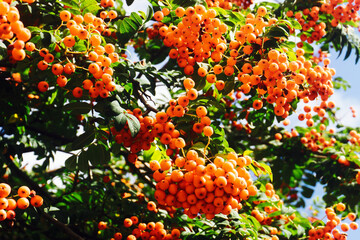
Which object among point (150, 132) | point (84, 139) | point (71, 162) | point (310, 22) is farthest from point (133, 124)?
point (310, 22)

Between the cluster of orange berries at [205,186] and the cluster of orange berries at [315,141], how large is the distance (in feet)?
10.8

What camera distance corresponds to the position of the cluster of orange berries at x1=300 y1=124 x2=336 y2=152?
5.70 m

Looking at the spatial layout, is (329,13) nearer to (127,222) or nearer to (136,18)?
(136,18)

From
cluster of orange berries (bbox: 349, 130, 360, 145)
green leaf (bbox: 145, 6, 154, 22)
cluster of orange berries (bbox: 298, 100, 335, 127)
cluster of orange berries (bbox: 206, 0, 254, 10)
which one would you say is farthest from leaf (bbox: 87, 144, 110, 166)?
cluster of orange berries (bbox: 349, 130, 360, 145)

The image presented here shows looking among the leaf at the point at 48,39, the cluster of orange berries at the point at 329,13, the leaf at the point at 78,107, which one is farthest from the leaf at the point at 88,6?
the cluster of orange berries at the point at 329,13

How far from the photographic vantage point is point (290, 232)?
4.01 meters

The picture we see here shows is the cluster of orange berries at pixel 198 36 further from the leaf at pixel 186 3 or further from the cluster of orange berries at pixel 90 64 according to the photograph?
the cluster of orange berries at pixel 90 64

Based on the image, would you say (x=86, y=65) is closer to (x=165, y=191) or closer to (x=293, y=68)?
(x=165, y=191)

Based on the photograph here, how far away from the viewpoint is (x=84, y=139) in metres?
3.04

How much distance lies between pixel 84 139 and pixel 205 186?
117 cm

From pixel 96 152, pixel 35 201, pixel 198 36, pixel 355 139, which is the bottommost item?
pixel 355 139

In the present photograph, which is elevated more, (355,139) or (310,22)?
(310,22)

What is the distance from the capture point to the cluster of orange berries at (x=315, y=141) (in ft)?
18.7

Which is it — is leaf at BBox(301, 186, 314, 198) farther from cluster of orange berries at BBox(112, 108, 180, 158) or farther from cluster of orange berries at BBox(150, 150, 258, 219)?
cluster of orange berries at BBox(112, 108, 180, 158)
